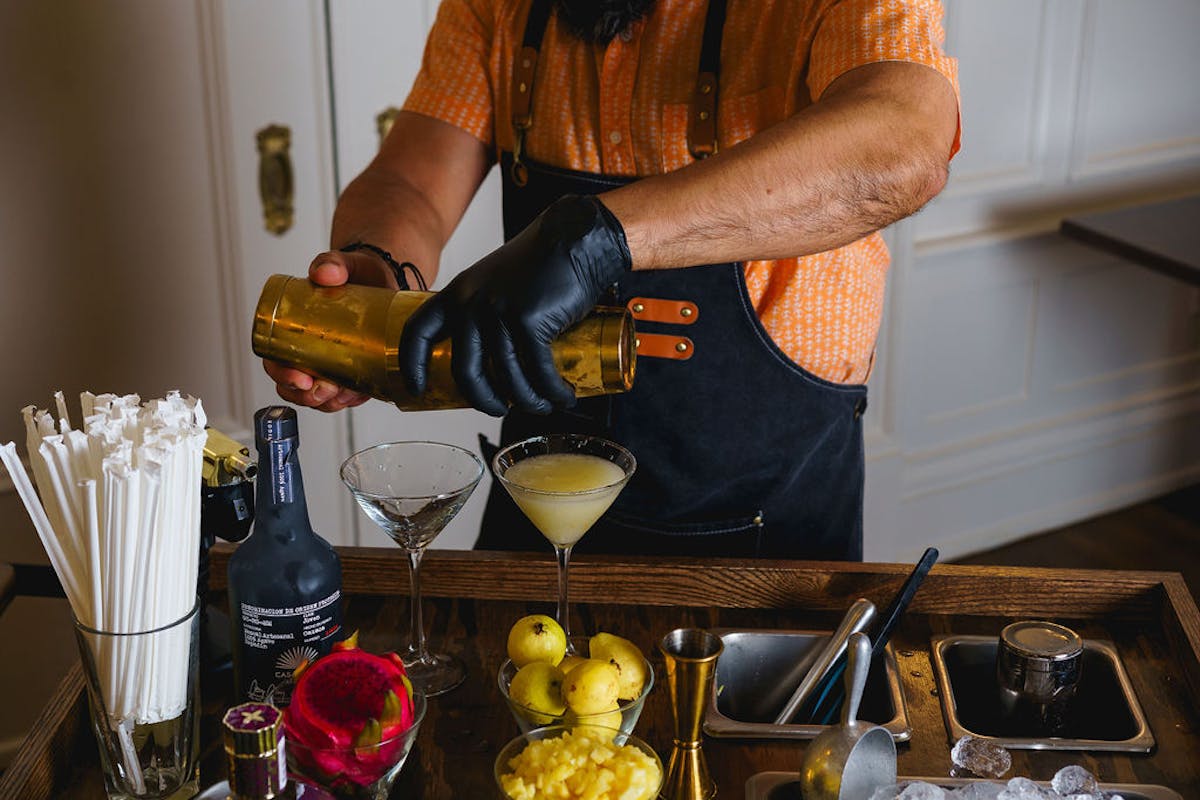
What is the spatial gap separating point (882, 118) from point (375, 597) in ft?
2.50

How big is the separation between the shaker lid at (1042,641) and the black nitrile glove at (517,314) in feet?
1.68

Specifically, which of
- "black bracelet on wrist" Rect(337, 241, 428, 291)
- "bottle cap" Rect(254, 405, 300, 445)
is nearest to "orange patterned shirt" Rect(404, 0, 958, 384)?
"black bracelet on wrist" Rect(337, 241, 428, 291)

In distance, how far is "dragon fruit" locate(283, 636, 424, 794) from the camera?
1040mm

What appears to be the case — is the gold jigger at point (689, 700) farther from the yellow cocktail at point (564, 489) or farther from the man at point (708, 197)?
the man at point (708, 197)

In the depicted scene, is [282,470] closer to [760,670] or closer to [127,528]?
[127,528]

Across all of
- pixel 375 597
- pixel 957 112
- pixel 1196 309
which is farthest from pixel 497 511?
pixel 1196 309

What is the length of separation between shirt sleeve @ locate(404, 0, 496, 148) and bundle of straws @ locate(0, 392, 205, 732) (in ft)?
2.78

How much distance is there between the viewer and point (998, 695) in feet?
4.50

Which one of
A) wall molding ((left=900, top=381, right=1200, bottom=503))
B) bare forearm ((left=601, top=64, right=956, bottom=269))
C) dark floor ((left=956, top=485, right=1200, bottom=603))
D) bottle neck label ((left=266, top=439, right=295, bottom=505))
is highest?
bare forearm ((left=601, top=64, right=956, bottom=269))

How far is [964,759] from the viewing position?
48.0 inches

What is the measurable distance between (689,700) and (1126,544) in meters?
2.77

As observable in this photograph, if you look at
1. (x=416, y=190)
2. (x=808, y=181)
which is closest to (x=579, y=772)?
(x=808, y=181)

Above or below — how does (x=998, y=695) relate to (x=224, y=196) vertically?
below

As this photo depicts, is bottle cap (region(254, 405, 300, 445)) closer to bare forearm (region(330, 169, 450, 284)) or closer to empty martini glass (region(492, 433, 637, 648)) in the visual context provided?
empty martini glass (region(492, 433, 637, 648))
